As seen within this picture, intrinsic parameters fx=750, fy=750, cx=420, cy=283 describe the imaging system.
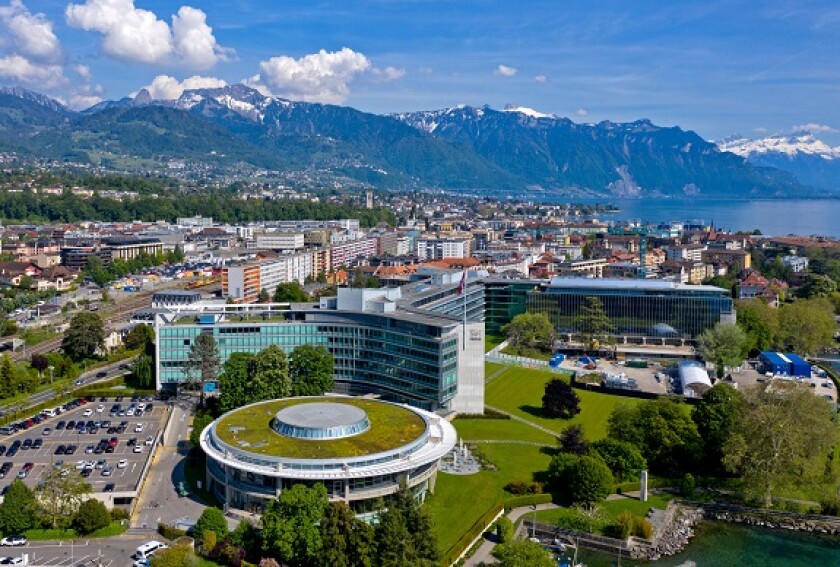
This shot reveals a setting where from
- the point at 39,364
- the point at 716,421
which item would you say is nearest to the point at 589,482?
the point at 716,421

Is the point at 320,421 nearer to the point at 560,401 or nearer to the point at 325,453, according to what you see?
the point at 325,453

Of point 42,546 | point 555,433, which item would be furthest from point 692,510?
point 42,546

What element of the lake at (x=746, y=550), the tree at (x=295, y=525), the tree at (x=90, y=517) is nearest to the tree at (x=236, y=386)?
the tree at (x=90, y=517)

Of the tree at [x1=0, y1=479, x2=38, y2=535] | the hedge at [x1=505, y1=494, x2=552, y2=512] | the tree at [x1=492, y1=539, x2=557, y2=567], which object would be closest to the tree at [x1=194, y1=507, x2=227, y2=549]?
the tree at [x1=0, y1=479, x2=38, y2=535]

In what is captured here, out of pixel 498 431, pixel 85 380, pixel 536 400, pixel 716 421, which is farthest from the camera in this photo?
pixel 85 380

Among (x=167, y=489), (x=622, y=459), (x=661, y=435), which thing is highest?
(x=661, y=435)

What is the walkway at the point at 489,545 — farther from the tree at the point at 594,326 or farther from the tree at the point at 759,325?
the tree at the point at 759,325

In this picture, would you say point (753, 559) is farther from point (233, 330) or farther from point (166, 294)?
point (166, 294)
